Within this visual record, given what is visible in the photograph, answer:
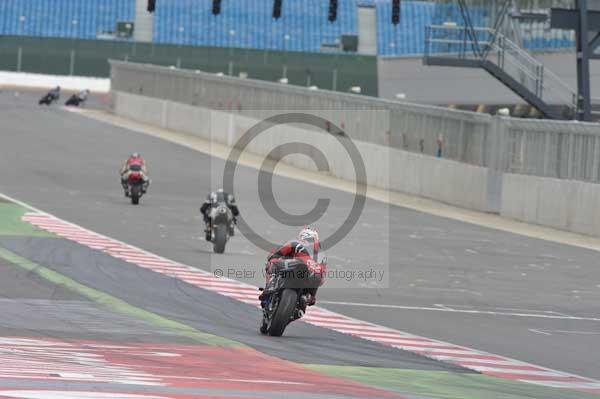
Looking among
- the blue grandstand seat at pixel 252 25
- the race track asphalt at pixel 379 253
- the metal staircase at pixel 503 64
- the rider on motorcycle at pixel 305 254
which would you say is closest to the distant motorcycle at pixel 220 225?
the race track asphalt at pixel 379 253

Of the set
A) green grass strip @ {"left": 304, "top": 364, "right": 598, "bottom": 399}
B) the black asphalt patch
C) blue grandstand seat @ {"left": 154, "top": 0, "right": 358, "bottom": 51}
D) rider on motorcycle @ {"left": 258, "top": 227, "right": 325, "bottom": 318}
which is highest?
blue grandstand seat @ {"left": 154, "top": 0, "right": 358, "bottom": 51}

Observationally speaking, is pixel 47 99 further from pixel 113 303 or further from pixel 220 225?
pixel 113 303

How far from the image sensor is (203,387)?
11023 millimetres

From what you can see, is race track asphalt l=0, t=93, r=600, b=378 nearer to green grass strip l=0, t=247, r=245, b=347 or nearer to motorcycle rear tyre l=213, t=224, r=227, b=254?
motorcycle rear tyre l=213, t=224, r=227, b=254

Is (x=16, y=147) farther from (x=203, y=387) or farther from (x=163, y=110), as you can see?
(x=203, y=387)

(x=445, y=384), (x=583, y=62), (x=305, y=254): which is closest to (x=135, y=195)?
(x=583, y=62)

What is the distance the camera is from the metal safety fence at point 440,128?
34656 mm

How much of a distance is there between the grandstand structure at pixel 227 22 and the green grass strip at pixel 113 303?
269ft

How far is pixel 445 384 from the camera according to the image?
13.5m

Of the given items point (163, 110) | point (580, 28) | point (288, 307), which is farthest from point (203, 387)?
point (163, 110)

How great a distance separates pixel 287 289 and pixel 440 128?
2619 cm

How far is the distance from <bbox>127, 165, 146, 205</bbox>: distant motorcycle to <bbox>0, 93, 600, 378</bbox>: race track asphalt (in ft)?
1.28

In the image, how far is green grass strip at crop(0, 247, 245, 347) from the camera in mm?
15930

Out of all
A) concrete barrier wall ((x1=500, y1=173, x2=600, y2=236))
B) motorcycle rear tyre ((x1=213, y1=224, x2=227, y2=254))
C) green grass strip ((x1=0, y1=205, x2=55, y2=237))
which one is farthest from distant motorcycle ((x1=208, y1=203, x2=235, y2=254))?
concrete barrier wall ((x1=500, y1=173, x2=600, y2=236))
